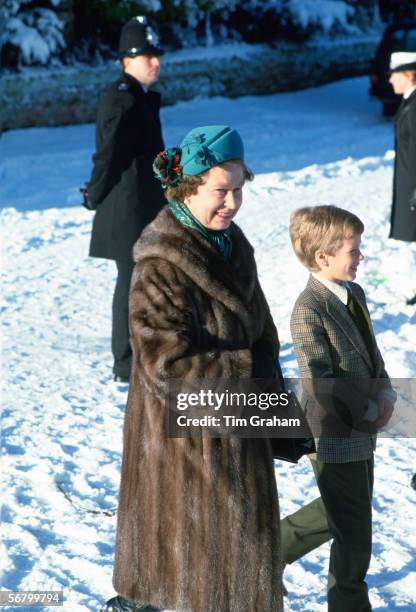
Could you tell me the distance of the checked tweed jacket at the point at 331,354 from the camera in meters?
3.14

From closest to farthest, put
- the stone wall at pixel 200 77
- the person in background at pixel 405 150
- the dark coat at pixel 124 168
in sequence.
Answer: the dark coat at pixel 124 168 → the person in background at pixel 405 150 → the stone wall at pixel 200 77

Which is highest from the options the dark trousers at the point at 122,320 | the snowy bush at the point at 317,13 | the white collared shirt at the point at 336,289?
the snowy bush at the point at 317,13

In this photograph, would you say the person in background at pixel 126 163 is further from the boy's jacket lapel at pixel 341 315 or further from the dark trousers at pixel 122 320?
the boy's jacket lapel at pixel 341 315

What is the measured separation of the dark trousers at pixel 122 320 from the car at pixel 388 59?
1092 cm

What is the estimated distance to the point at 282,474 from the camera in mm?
4812

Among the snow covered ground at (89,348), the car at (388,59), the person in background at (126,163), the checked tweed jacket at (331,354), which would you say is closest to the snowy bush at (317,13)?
the car at (388,59)

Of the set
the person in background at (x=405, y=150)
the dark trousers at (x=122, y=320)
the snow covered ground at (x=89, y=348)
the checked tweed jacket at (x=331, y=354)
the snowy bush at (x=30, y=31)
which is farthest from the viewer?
the snowy bush at (x=30, y=31)

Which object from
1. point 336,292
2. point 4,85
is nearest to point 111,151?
point 336,292

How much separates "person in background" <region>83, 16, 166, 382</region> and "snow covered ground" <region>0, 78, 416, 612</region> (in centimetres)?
73

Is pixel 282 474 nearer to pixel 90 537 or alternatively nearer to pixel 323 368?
pixel 90 537

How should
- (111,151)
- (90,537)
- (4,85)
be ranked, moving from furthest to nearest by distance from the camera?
(4,85) < (111,151) < (90,537)

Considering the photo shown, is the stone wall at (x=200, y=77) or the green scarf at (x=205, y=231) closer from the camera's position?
the green scarf at (x=205, y=231)

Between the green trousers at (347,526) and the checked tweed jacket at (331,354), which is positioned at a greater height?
the checked tweed jacket at (331,354)

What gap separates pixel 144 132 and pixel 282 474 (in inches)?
82.2
